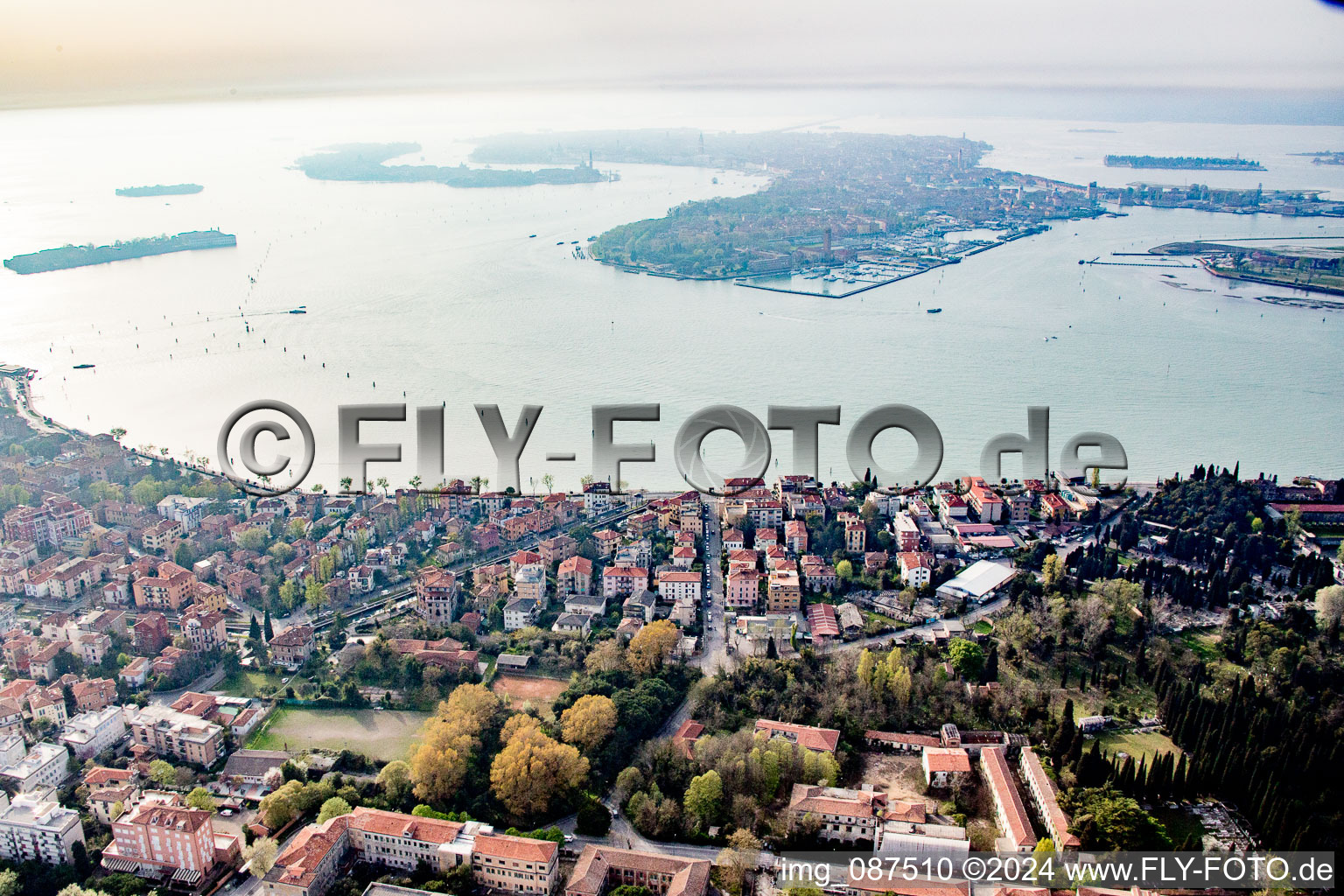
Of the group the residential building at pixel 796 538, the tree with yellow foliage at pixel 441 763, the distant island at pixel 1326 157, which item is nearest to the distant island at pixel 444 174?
the distant island at pixel 1326 157

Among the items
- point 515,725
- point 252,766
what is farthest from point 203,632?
point 515,725

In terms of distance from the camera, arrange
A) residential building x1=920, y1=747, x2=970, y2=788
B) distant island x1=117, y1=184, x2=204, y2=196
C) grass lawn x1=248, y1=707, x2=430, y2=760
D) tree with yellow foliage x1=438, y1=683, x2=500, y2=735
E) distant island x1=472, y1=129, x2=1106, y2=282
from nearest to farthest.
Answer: residential building x1=920, y1=747, x2=970, y2=788, tree with yellow foliage x1=438, y1=683, x2=500, y2=735, grass lawn x1=248, y1=707, x2=430, y2=760, distant island x1=472, y1=129, x2=1106, y2=282, distant island x1=117, y1=184, x2=204, y2=196

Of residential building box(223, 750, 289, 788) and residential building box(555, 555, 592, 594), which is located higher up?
residential building box(555, 555, 592, 594)

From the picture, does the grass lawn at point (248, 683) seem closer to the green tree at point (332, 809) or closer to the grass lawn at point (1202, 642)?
the green tree at point (332, 809)

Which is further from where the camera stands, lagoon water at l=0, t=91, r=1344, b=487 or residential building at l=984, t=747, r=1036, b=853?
lagoon water at l=0, t=91, r=1344, b=487

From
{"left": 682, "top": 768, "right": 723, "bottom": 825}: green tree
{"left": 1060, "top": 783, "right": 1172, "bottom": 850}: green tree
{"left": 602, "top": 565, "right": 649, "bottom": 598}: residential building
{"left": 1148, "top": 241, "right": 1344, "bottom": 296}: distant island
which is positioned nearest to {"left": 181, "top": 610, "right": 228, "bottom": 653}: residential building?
{"left": 602, "top": 565, "right": 649, "bottom": 598}: residential building

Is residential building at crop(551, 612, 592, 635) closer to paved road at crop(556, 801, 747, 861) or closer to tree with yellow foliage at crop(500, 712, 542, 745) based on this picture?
tree with yellow foliage at crop(500, 712, 542, 745)
